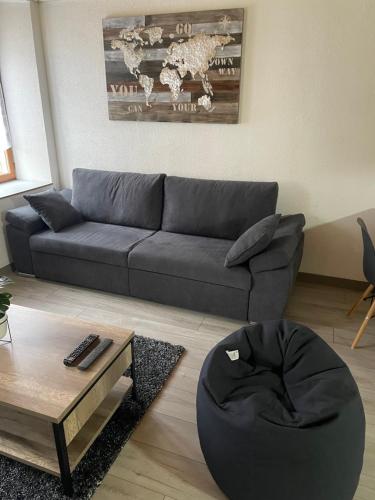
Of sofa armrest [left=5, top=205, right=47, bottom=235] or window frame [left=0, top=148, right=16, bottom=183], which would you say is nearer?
sofa armrest [left=5, top=205, right=47, bottom=235]

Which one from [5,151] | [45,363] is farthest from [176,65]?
[45,363]

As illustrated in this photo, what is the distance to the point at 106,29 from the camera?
3080 mm

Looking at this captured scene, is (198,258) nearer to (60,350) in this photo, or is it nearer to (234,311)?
(234,311)

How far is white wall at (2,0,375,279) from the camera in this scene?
101 inches

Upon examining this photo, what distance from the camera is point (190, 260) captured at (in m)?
2.54

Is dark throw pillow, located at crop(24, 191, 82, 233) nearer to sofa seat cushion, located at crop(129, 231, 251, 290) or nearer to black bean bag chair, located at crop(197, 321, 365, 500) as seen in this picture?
sofa seat cushion, located at crop(129, 231, 251, 290)

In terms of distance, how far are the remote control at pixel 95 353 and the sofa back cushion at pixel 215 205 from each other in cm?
151

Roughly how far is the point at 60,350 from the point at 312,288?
2166 mm

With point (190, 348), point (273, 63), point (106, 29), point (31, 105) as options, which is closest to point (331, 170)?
point (273, 63)

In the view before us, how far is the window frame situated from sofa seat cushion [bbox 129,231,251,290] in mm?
1899

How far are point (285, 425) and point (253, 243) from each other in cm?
124

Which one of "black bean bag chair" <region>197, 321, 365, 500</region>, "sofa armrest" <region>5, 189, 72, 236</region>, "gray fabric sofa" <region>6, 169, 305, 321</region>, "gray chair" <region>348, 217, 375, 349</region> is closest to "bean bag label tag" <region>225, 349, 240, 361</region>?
"black bean bag chair" <region>197, 321, 365, 500</region>

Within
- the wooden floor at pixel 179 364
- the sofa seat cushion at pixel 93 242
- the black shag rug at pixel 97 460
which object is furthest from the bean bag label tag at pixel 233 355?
the sofa seat cushion at pixel 93 242

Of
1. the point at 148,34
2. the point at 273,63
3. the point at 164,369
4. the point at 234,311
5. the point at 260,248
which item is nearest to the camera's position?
the point at 164,369
